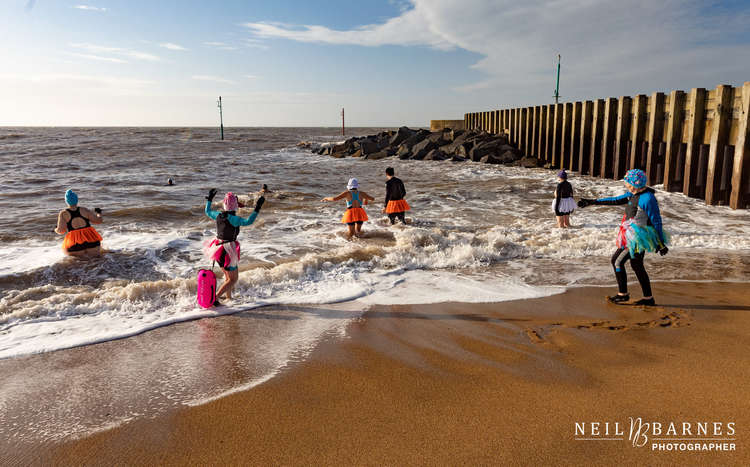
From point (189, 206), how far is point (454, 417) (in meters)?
11.5

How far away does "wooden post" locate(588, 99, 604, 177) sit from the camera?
16.8 meters

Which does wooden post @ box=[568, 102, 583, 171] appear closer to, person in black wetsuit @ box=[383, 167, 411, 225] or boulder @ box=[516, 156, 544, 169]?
boulder @ box=[516, 156, 544, 169]

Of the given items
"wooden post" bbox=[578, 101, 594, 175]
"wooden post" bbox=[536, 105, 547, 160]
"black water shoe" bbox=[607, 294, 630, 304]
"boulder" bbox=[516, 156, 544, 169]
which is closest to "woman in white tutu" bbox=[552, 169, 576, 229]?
"black water shoe" bbox=[607, 294, 630, 304]

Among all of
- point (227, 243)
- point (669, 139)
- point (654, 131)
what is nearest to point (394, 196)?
point (227, 243)

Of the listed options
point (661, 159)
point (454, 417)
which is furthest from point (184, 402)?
point (661, 159)

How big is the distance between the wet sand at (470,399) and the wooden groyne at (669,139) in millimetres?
8407

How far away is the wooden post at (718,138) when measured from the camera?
10469 millimetres

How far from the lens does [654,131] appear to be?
1341 cm

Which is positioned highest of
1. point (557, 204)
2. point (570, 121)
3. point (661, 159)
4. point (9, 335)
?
point (570, 121)

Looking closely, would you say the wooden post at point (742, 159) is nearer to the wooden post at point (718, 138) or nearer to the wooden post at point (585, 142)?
the wooden post at point (718, 138)

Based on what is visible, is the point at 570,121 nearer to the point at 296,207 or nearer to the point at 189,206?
the point at 296,207

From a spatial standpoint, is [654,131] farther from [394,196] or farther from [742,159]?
[394,196]

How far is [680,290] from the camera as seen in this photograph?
16.9 ft

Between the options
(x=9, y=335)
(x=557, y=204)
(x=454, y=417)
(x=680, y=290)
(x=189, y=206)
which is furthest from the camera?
(x=189, y=206)
